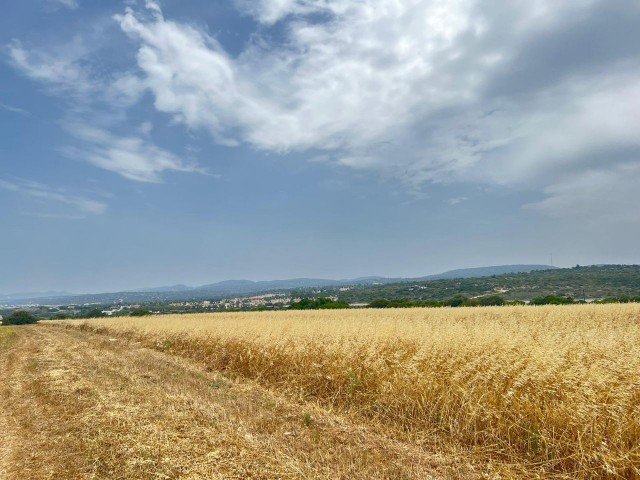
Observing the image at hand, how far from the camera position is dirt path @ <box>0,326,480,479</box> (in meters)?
5.42

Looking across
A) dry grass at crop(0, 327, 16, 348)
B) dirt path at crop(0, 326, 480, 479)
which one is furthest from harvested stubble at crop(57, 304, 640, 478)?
dry grass at crop(0, 327, 16, 348)

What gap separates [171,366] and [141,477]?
10066 millimetres

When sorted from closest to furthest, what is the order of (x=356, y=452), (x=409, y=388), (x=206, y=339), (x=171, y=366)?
(x=356, y=452) < (x=409, y=388) < (x=171, y=366) < (x=206, y=339)

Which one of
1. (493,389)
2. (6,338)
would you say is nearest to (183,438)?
(493,389)

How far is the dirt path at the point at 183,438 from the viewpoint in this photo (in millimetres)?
5422

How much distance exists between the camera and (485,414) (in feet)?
21.2

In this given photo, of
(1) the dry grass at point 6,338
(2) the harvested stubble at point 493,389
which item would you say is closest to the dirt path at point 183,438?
(2) the harvested stubble at point 493,389

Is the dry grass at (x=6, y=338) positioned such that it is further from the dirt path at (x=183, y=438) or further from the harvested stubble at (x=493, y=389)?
the harvested stubble at (x=493, y=389)

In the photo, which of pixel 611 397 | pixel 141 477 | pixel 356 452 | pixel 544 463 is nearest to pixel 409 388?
pixel 356 452

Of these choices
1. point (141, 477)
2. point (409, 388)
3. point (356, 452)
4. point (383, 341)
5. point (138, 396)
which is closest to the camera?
point (141, 477)

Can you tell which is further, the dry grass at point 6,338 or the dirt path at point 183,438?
the dry grass at point 6,338

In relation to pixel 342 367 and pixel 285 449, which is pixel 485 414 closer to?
pixel 285 449

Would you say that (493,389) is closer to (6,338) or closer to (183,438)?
(183,438)

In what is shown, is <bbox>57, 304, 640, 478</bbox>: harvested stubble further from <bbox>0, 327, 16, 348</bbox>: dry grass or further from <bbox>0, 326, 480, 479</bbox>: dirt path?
<bbox>0, 327, 16, 348</bbox>: dry grass
